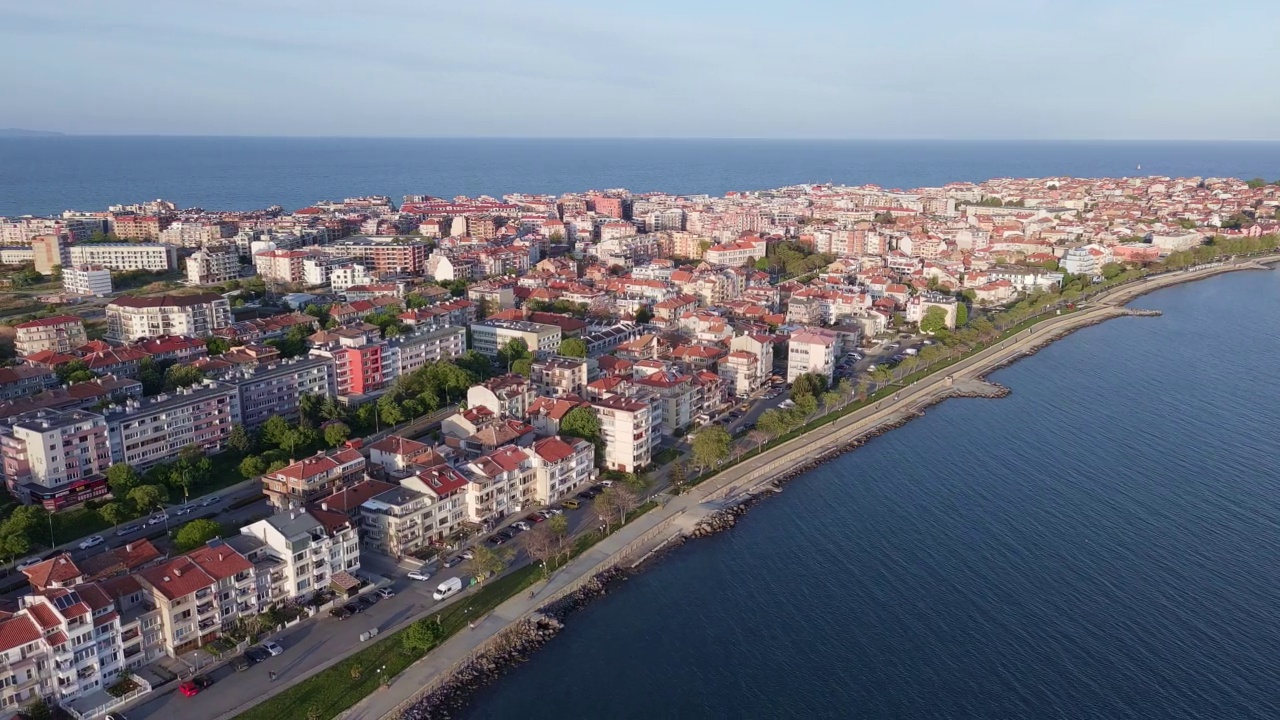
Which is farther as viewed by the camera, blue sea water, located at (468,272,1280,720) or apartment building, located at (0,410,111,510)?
apartment building, located at (0,410,111,510)

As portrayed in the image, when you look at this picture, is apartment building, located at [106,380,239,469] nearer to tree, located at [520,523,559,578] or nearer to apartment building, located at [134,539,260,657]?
apartment building, located at [134,539,260,657]

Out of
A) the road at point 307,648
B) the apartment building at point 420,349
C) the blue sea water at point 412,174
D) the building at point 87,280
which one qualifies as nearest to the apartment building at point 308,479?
the road at point 307,648

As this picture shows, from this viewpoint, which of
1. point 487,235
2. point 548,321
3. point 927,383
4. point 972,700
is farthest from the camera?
point 487,235

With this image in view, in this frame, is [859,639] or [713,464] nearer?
[859,639]

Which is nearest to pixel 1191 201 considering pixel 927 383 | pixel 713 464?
pixel 927 383

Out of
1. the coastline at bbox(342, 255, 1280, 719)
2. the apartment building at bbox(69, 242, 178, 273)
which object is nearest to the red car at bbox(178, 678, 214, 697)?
the coastline at bbox(342, 255, 1280, 719)

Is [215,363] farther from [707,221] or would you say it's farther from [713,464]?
[707,221]
